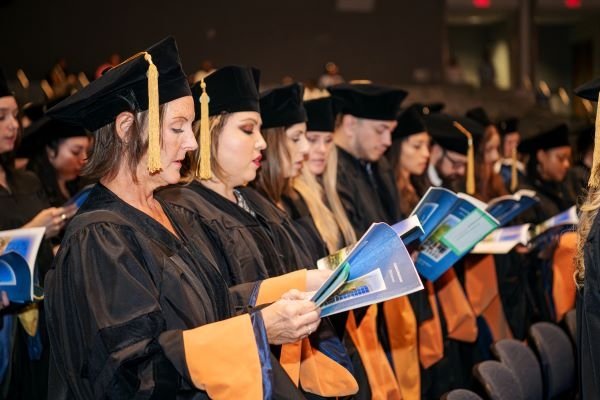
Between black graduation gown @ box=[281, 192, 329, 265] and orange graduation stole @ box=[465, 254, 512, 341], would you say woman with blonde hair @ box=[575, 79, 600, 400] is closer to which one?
black graduation gown @ box=[281, 192, 329, 265]

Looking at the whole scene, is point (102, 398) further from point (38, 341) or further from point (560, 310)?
point (560, 310)

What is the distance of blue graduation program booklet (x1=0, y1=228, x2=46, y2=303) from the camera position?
3664mm

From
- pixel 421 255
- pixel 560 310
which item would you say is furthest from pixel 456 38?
pixel 421 255

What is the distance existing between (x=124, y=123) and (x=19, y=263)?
1274 mm

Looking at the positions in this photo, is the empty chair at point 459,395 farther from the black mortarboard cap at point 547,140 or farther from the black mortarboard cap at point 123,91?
the black mortarboard cap at point 547,140

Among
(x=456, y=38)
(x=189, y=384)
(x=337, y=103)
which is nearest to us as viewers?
(x=189, y=384)

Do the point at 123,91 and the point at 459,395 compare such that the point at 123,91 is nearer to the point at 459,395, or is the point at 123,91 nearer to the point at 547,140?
the point at 459,395

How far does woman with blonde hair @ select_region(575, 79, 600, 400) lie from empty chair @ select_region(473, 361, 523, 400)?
57 cm

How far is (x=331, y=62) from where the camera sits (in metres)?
20.1

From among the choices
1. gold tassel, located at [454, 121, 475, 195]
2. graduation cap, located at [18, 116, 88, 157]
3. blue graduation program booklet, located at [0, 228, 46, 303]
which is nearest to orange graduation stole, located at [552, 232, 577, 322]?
gold tassel, located at [454, 121, 475, 195]

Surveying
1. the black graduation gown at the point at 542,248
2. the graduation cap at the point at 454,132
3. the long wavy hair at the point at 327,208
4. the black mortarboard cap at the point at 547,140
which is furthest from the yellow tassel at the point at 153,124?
the black mortarboard cap at the point at 547,140

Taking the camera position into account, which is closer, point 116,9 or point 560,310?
point 560,310

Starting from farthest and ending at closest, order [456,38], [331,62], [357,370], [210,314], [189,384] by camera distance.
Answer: [456,38] < [331,62] < [357,370] < [210,314] < [189,384]

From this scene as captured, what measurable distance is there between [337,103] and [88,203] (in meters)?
2.90
